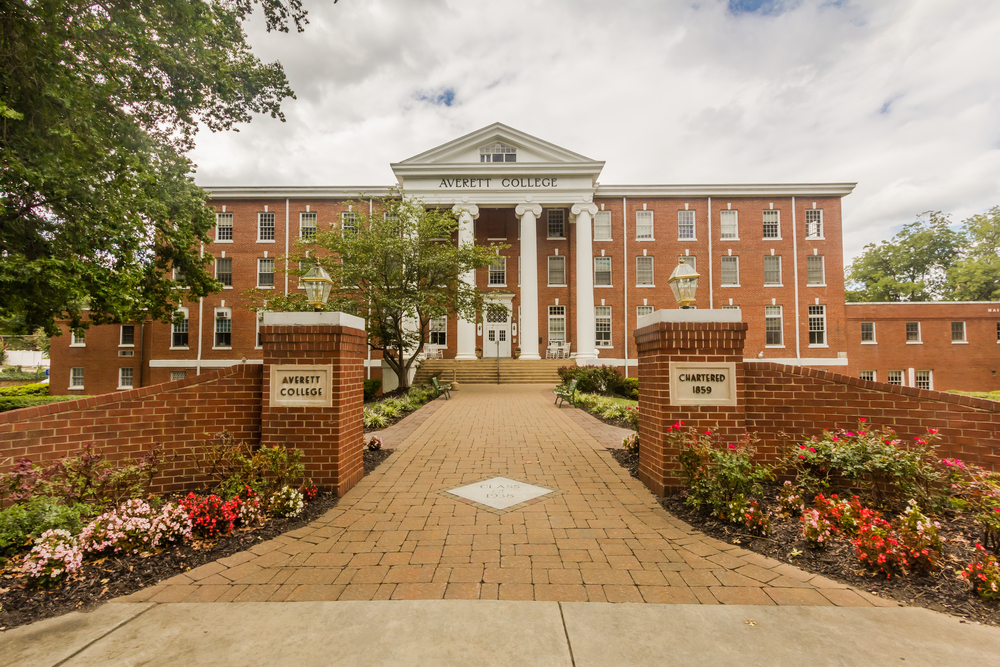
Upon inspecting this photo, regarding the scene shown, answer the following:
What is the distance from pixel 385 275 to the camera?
1644 cm

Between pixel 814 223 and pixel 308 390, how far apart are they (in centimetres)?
3309

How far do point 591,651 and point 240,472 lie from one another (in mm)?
3675

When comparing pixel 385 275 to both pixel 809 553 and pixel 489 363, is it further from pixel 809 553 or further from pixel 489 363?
pixel 809 553

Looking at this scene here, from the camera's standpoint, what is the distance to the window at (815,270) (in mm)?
28550

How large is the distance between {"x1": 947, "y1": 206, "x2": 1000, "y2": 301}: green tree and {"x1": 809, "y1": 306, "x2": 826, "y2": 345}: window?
18.1m

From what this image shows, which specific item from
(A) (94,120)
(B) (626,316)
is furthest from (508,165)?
(A) (94,120)

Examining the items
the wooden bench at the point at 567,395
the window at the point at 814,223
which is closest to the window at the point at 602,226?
the window at the point at 814,223

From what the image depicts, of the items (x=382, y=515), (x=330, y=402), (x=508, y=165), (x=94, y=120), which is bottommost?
(x=382, y=515)

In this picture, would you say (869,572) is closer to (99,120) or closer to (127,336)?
(99,120)

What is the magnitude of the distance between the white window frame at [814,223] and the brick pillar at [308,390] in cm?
3233

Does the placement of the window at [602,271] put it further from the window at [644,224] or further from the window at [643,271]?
the window at [644,224]

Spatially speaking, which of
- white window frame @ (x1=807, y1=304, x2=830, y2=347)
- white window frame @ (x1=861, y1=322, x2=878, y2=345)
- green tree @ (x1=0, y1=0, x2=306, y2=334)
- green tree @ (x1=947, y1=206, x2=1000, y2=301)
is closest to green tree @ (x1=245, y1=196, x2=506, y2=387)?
green tree @ (x1=0, y1=0, x2=306, y2=334)

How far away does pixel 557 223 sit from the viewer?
29547mm

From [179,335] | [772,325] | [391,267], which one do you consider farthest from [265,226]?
[772,325]
